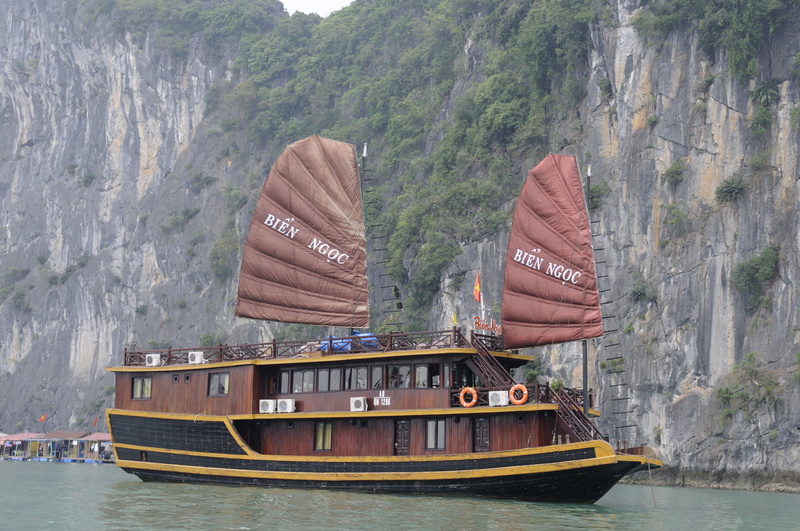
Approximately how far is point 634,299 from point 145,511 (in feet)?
74.9

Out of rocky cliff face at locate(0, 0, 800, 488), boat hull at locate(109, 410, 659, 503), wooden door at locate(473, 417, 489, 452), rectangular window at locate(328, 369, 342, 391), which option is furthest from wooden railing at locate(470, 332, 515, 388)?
rocky cliff face at locate(0, 0, 800, 488)

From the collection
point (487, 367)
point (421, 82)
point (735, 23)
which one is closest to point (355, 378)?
point (487, 367)

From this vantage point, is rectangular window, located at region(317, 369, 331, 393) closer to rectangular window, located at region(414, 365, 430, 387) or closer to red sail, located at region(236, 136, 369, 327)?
red sail, located at region(236, 136, 369, 327)

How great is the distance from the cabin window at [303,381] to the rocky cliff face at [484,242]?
48.0 feet

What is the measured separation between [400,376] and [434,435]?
50.6 inches

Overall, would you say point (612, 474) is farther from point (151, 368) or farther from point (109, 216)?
point (109, 216)

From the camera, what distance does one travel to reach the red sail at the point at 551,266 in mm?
20078

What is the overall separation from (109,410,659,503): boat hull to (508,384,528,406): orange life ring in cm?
88

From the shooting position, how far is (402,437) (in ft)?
64.1

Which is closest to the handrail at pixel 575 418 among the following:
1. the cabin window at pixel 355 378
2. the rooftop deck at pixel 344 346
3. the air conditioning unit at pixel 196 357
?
the rooftop deck at pixel 344 346

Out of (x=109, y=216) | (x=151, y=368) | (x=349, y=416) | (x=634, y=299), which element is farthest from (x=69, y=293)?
(x=349, y=416)

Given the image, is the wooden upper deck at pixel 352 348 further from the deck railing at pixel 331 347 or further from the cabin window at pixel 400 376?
the cabin window at pixel 400 376

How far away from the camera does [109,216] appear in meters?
63.8

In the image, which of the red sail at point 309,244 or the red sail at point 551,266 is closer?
the red sail at point 551,266
